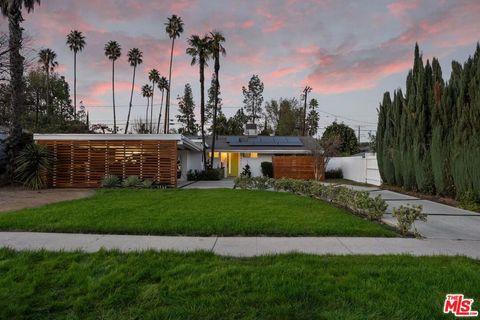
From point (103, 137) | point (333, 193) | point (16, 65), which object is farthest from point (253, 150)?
point (16, 65)

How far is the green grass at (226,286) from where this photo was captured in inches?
113

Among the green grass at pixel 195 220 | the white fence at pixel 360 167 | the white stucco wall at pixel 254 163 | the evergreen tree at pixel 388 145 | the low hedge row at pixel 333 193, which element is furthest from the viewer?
the white stucco wall at pixel 254 163

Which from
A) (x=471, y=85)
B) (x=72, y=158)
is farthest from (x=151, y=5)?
(x=471, y=85)

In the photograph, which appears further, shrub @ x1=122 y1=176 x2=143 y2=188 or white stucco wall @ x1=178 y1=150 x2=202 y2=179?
white stucco wall @ x1=178 y1=150 x2=202 y2=179

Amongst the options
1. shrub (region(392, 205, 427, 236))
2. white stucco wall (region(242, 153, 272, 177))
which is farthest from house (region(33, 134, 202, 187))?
shrub (region(392, 205, 427, 236))

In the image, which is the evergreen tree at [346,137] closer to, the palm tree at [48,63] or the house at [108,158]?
the house at [108,158]

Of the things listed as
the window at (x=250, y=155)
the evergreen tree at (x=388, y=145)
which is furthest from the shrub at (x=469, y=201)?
the window at (x=250, y=155)

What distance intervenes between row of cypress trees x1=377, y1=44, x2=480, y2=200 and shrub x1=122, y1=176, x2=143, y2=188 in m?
12.9

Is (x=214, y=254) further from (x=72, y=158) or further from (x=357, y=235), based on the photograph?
(x=72, y=158)

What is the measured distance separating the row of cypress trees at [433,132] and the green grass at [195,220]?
228 inches

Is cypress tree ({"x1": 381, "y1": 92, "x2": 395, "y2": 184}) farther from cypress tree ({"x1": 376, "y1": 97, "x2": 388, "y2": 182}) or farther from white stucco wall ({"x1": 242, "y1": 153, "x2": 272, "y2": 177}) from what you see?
white stucco wall ({"x1": 242, "y1": 153, "x2": 272, "y2": 177})

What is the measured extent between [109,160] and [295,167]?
13344 millimetres

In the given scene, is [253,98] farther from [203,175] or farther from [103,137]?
[103,137]

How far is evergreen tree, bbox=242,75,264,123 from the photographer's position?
54.6 m
